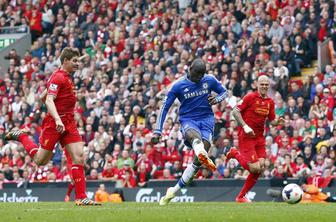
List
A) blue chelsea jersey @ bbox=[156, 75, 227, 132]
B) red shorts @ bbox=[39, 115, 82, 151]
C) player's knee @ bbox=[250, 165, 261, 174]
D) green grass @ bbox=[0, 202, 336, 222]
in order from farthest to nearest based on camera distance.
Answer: player's knee @ bbox=[250, 165, 261, 174] → blue chelsea jersey @ bbox=[156, 75, 227, 132] → red shorts @ bbox=[39, 115, 82, 151] → green grass @ bbox=[0, 202, 336, 222]

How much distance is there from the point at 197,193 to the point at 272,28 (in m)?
6.84

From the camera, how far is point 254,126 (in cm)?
2105

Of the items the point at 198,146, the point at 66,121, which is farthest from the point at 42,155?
the point at 198,146

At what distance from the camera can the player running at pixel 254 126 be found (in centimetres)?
2077

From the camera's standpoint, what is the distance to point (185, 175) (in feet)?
62.3

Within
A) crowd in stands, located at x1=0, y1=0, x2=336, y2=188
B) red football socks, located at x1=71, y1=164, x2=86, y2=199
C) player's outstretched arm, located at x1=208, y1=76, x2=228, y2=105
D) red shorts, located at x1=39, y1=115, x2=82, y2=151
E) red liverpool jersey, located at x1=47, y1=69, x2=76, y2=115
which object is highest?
red liverpool jersey, located at x1=47, y1=69, x2=76, y2=115

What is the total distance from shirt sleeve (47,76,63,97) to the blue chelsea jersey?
198 centimetres

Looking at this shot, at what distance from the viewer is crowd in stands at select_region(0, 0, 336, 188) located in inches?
1100

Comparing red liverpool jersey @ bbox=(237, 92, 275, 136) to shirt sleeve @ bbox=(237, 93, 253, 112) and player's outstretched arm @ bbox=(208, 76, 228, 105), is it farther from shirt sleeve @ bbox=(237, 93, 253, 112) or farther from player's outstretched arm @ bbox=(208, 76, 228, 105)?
player's outstretched arm @ bbox=(208, 76, 228, 105)

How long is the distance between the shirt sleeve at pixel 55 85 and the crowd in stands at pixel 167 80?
359 inches

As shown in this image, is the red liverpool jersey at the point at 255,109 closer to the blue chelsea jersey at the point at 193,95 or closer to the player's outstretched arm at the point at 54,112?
the blue chelsea jersey at the point at 193,95

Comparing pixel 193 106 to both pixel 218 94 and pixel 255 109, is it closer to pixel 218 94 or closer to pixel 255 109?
pixel 218 94

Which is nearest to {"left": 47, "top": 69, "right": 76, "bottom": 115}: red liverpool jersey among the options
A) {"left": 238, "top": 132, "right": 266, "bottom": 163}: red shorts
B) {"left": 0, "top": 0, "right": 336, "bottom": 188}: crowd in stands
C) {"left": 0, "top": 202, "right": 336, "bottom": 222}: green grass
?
{"left": 0, "top": 202, "right": 336, "bottom": 222}: green grass

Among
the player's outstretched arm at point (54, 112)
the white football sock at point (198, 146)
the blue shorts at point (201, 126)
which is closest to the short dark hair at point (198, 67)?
the blue shorts at point (201, 126)
